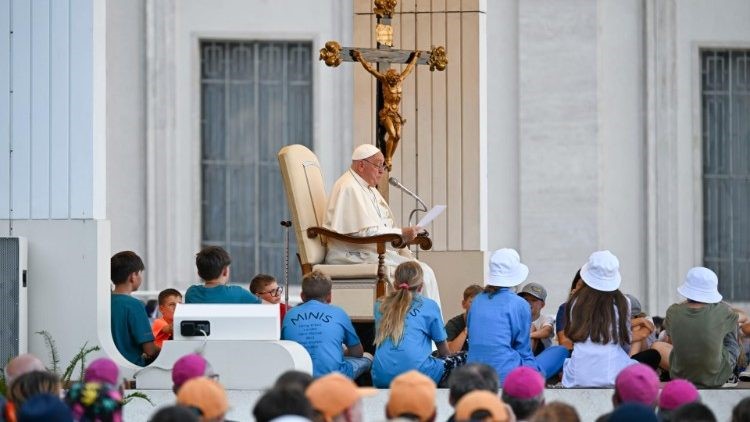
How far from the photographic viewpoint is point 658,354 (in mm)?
11625

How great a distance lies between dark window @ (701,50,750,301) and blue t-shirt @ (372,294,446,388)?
33.2 ft

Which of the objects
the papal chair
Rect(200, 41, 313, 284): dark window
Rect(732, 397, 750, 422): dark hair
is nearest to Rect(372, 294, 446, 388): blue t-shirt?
the papal chair

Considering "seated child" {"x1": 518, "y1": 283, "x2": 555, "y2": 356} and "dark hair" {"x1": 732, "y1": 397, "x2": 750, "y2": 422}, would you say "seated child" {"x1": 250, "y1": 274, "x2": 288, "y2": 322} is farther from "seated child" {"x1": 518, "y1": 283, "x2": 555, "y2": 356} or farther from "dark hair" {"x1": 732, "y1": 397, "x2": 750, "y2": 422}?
"dark hair" {"x1": 732, "y1": 397, "x2": 750, "y2": 422}

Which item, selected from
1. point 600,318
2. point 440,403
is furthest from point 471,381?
point 600,318

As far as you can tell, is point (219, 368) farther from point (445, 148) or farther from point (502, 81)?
point (502, 81)

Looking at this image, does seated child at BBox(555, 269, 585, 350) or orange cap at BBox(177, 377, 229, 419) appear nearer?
orange cap at BBox(177, 377, 229, 419)

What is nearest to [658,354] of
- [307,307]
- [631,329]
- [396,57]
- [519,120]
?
[631,329]

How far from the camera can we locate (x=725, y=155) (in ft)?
68.3

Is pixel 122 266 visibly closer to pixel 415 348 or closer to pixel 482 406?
pixel 415 348

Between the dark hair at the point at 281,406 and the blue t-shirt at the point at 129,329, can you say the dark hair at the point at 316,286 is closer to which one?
the blue t-shirt at the point at 129,329

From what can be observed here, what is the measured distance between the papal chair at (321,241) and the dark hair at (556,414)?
5038mm

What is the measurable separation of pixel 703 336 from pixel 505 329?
1.15m

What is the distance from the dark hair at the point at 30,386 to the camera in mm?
7926

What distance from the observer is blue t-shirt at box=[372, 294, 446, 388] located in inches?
432
